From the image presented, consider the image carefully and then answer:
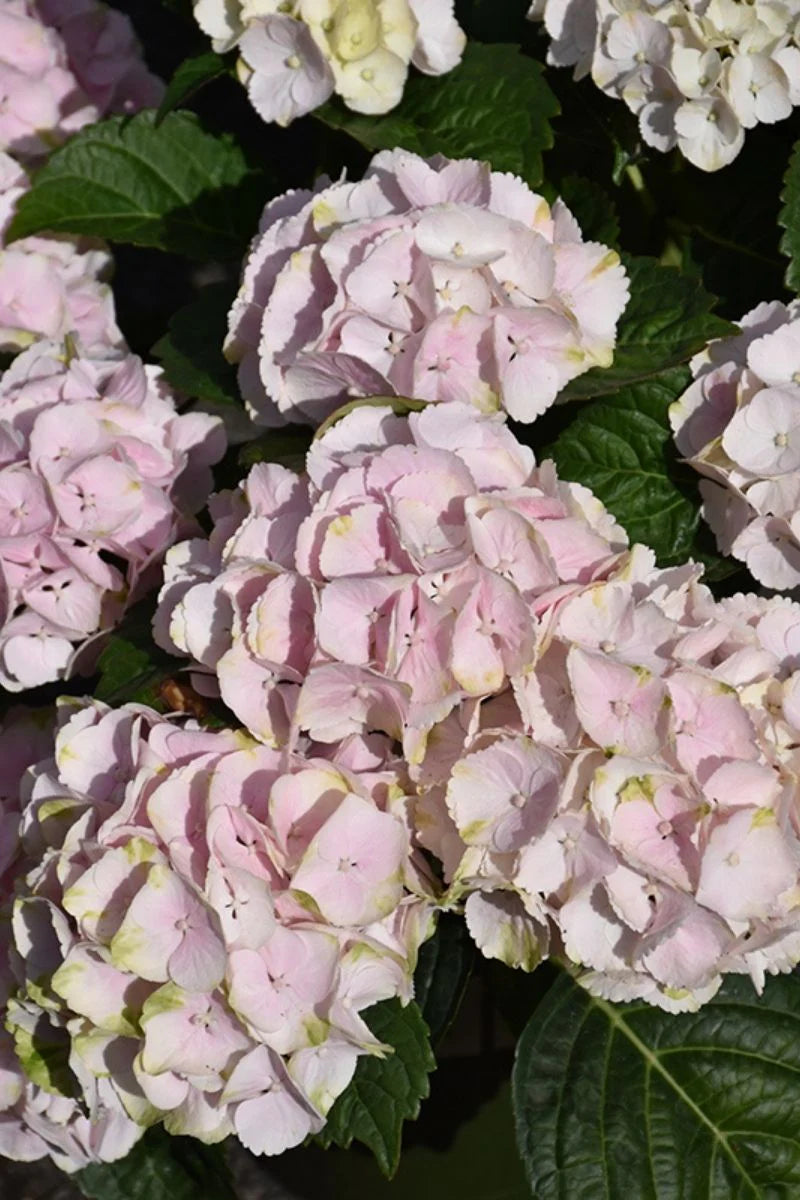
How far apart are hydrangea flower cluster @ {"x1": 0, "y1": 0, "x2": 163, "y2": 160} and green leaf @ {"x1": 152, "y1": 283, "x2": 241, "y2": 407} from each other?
214 mm

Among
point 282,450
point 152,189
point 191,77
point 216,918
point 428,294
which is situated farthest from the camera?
point 152,189

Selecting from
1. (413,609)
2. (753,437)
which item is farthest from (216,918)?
(753,437)

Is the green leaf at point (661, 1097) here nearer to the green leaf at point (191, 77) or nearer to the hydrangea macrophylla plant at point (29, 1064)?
the hydrangea macrophylla plant at point (29, 1064)

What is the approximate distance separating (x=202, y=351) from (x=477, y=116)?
0.23 m

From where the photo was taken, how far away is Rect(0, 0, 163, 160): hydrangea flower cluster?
113 cm

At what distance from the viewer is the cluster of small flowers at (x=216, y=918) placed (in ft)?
2.21

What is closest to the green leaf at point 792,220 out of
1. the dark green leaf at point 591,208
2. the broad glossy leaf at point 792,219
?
the broad glossy leaf at point 792,219

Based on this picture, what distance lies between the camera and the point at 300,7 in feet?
3.10

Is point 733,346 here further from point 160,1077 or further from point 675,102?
point 160,1077

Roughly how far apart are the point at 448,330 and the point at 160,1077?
386 millimetres

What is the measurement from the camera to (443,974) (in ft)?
2.91

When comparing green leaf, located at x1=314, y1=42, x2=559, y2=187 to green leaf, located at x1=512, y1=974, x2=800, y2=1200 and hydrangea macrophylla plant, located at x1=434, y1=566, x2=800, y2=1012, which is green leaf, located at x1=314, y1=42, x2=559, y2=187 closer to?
hydrangea macrophylla plant, located at x1=434, y1=566, x2=800, y2=1012

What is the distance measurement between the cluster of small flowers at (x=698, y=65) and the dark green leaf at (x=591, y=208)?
2.1 inches

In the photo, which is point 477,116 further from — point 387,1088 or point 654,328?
point 387,1088
